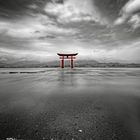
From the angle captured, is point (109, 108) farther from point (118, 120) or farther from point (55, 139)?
point (55, 139)

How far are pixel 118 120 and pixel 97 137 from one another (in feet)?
3.01

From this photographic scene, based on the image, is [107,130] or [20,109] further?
[20,109]

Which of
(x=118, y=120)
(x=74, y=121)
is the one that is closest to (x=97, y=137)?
(x=74, y=121)

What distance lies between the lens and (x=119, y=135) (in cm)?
194

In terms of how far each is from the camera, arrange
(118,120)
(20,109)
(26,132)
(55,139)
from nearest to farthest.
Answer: (55,139)
(26,132)
(118,120)
(20,109)

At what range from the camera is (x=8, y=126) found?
2236 mm

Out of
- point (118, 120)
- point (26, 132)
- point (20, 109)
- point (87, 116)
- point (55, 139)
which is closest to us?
point (55, 139)

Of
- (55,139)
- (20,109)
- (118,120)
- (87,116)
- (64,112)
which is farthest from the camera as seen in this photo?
(20,109)

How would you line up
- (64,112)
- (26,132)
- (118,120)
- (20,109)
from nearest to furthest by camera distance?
1. (26,132)
2. (118,120)
3. (64,112)
4. (20,109)

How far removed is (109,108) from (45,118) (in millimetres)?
2081

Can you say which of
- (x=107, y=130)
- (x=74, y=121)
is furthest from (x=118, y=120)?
(x=74, y=121)

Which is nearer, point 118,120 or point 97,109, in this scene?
point 118,120

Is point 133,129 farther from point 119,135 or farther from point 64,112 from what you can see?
point 64,112

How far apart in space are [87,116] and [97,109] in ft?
1.98
